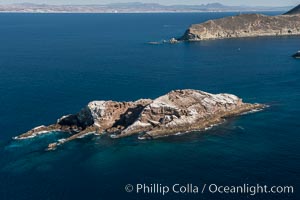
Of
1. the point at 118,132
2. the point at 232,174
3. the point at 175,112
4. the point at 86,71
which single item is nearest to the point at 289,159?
the point at 232,174

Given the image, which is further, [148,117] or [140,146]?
[148,117]

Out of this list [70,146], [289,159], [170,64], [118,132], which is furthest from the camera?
[170,64]

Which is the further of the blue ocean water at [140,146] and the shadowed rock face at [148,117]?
the shadowed rock face at [148,117]

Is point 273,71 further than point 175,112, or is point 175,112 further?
point 273,71

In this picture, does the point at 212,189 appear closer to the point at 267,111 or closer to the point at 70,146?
the point at 70,146

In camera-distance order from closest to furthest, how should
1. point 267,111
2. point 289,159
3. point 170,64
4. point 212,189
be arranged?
point 212,189 → point 289,159 → point 267,111 → point 170,64

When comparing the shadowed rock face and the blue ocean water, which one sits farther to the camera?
the shadowed rock face

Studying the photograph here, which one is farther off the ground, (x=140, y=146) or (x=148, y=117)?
(x=148, y=117)

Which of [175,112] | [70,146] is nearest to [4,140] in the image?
[70,146]
